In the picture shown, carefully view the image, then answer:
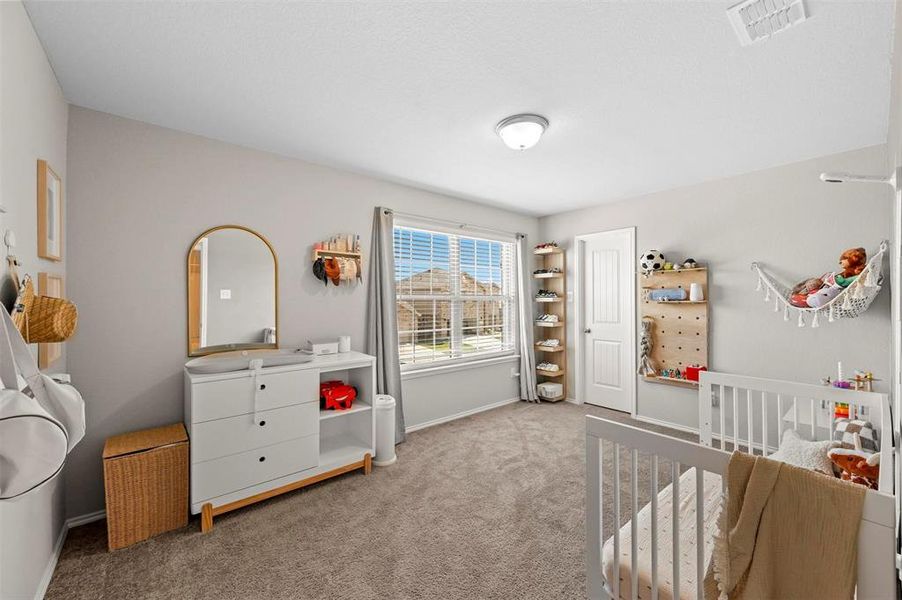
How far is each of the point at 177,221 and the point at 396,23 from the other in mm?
1930

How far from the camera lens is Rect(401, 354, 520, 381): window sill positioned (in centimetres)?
372

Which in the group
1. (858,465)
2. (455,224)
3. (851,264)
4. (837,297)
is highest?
(455,224)

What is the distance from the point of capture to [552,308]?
16.1ft

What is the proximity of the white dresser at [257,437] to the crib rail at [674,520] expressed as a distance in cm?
186

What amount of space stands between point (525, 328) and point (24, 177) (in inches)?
165

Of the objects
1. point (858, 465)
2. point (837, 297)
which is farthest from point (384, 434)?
point (837, 297)

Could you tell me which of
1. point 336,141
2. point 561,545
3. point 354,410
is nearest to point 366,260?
point 336,141

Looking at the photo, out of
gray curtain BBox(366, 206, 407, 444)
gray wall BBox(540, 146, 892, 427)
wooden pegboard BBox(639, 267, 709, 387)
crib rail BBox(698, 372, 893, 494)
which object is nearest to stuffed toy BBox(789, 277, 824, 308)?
gray wall BBox(540, 146, 892, 427)

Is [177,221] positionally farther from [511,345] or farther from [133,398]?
[511,345]

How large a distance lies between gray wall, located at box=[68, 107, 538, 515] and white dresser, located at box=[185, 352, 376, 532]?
1.16 feet

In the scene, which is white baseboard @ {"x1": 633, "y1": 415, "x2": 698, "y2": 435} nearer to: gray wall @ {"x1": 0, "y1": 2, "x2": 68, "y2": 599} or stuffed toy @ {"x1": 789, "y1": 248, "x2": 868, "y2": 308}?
stuffed toy @ {"x1": 789, "y1": 248, "x2": 868, "y2": 308}

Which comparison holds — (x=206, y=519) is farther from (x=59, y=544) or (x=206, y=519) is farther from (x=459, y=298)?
(x=459, y=298)

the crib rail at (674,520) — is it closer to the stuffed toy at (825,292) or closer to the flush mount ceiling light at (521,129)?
the flush mount ceiling light at (521,129)

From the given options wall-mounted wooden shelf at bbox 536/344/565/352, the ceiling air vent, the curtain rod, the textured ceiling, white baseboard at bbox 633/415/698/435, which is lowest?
white baseboard at bbox 633/415/698/435
